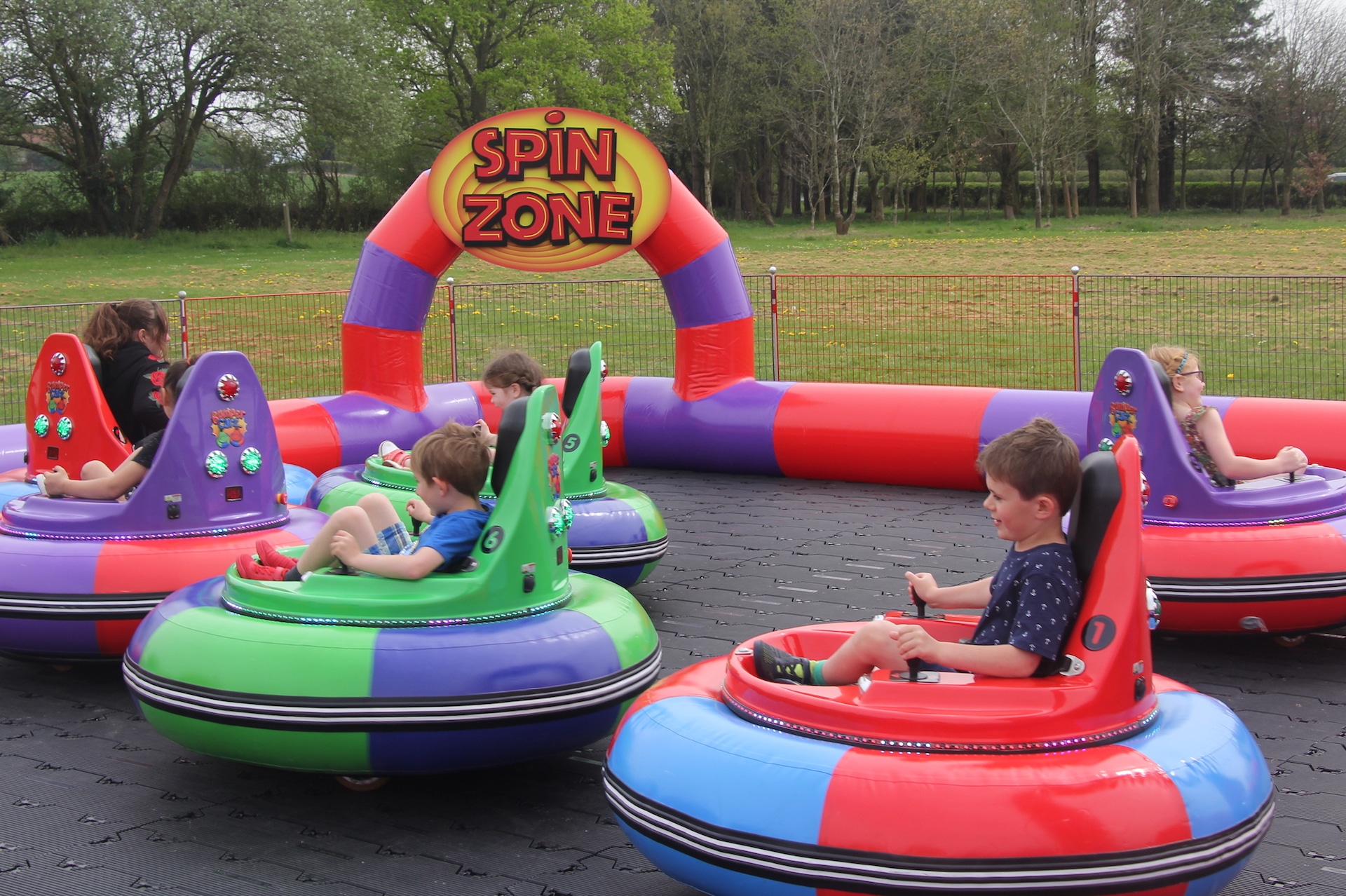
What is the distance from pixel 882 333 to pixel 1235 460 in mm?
9800

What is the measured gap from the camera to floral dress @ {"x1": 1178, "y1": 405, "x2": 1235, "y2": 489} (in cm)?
550

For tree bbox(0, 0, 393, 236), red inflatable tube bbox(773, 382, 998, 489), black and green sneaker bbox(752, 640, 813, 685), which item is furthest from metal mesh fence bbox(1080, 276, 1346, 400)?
tree bbox(0, 0, 393, 236)

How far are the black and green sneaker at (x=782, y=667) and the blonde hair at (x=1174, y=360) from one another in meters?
2.97

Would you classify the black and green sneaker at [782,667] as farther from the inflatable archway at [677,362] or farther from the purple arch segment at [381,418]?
the purple arch segment at [381,418]

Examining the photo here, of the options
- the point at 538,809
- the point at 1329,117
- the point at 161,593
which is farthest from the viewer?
the point at 1329,117

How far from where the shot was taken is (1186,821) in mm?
2838

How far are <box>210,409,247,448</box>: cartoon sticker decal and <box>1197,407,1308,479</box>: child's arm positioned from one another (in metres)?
4.12

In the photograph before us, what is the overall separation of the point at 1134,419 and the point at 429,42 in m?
34.7

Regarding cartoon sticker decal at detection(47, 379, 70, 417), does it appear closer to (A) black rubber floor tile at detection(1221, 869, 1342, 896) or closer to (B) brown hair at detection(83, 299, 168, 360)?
(B) brown hair at detection(83, 299, 168, 360)

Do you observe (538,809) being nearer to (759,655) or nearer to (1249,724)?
(759,655)

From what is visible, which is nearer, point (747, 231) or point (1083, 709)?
point (1083, 709)

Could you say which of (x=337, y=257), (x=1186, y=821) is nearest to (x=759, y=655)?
(x=1186, y=821)

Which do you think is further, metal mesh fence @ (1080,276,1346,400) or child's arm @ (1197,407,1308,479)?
metal mesh fence @ (1080,276,1346,400)

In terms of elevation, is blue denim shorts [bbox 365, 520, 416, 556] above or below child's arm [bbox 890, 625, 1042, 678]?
above
